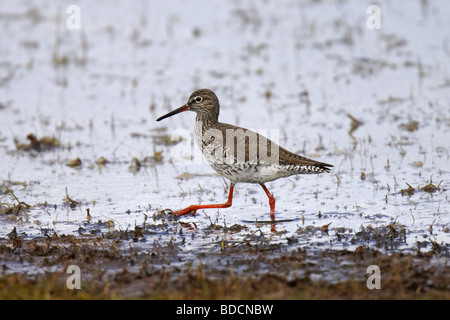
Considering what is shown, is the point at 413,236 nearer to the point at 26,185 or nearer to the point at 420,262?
the point at 420,262

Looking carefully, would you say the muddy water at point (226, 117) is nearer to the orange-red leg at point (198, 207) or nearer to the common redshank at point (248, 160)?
the orange-red leg at point (198, 207)

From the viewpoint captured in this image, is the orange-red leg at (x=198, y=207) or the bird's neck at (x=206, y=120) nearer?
the orange-red leg at (x=198, y=207)

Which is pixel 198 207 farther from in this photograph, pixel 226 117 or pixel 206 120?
pixel 226 117

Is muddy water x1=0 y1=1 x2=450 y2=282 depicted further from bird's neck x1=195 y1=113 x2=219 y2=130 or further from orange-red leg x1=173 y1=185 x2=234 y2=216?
bird's neck x1=195 y1=113 x2=219 y2=130

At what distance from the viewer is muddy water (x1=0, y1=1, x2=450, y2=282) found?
9945 mm

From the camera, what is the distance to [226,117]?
15.8 metres

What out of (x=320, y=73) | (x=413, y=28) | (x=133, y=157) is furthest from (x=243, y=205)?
(x=413, y=28)

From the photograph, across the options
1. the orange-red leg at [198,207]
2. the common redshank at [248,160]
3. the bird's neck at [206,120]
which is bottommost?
the orange-red leg at [198,207]

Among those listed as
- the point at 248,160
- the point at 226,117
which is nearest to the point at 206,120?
the point at 248,160

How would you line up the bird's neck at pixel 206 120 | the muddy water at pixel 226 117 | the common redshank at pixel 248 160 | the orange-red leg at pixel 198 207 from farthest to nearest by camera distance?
the bird's neck at pixel 206 120 → the orange-red leg at pixel 198 207 → the common redshank at pixel 248 160 → the muddy water at pixel 226 117

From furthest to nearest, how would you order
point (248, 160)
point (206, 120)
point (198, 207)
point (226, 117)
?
1. point (226, 117)
2. point (206, 120)
3. point (198, 207)
4. point (248, 160)

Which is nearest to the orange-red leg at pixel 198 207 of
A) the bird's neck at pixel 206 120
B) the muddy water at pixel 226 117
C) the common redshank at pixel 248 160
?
the common redshank at pixel 248 160

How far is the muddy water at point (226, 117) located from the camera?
9945 millimetres

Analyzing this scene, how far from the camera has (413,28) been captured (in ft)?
69.4
